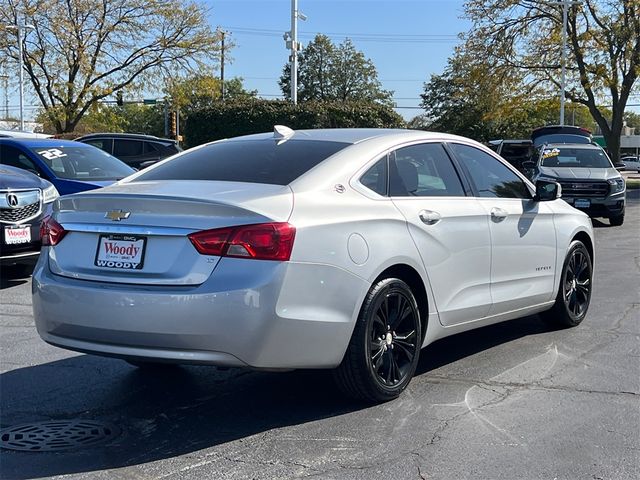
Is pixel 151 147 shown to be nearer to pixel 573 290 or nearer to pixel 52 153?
pixel 52 153

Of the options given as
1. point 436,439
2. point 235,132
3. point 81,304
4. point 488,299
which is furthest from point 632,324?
point 235,132

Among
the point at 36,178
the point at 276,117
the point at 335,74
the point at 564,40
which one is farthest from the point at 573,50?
the point at 335,74

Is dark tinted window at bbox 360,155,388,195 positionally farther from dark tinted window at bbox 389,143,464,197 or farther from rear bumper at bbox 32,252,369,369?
rear bumper at bbox 32,252,369,369

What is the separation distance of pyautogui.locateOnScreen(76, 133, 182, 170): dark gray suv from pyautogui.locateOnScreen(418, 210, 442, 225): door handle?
1418cm

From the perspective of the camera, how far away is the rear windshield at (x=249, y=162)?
15.5 feet

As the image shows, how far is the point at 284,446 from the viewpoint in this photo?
13.4 ft

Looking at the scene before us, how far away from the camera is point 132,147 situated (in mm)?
18984

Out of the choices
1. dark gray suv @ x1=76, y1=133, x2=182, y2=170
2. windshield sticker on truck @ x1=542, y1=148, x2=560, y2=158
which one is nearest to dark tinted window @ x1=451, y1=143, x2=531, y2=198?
windshield sticker on truck @ x1=542, y1=148, x2=560, y2=158

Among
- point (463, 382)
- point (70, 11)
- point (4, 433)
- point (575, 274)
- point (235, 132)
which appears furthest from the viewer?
point (70, 11)

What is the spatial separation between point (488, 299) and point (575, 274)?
1.62m

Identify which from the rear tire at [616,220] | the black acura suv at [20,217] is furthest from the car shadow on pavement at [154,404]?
Result: the rear tire at [616,220]

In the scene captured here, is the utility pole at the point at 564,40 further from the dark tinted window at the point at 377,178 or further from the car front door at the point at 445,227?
the dark tinted window at the point at 377,178

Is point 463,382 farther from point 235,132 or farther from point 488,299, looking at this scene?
point 235,132

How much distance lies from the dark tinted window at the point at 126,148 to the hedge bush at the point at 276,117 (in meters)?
6.96
